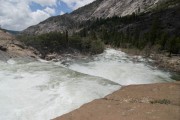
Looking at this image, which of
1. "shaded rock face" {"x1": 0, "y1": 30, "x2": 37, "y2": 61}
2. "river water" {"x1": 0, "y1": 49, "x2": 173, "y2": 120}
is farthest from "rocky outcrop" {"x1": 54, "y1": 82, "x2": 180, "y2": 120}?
"shaded rock face" {"x1": 0, "y1": 30, "x2": 37, "y2": 61}

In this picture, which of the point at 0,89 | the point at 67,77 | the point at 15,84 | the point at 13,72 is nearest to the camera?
the point at 0,89

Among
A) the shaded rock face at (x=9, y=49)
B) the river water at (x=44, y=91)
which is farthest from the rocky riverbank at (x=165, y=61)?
the river water at (x=44, y=91)

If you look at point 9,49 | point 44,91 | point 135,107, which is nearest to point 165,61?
point 9,49

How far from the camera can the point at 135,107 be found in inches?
619

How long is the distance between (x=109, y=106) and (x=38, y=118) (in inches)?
171

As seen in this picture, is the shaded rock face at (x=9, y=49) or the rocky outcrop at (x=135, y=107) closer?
the rocky outcrop at (x=135, y=107)

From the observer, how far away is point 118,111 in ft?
50.0

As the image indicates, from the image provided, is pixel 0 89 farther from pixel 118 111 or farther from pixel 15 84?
pixel 118 111

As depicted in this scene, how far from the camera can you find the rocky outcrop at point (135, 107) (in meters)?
14.4

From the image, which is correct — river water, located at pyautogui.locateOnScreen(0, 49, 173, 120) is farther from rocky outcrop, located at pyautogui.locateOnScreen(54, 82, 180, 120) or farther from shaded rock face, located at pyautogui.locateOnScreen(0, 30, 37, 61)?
shaded rock face, located at pyautogui.locateOnScreen(0, 30, 37, 61)

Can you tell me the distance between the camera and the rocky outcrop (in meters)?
14.4

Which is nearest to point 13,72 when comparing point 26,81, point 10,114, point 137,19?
point 26,81

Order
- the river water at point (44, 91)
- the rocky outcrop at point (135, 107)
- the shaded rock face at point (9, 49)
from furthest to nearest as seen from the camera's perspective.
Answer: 1. the shaded rock face at point (9, 49)
2. the river water at point (44, 91)
3. the rocky outcrop at point (135, 107)

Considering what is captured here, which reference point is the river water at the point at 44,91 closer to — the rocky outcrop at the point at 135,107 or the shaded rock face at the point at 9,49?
the rocky outcrop at the point at 135,107
